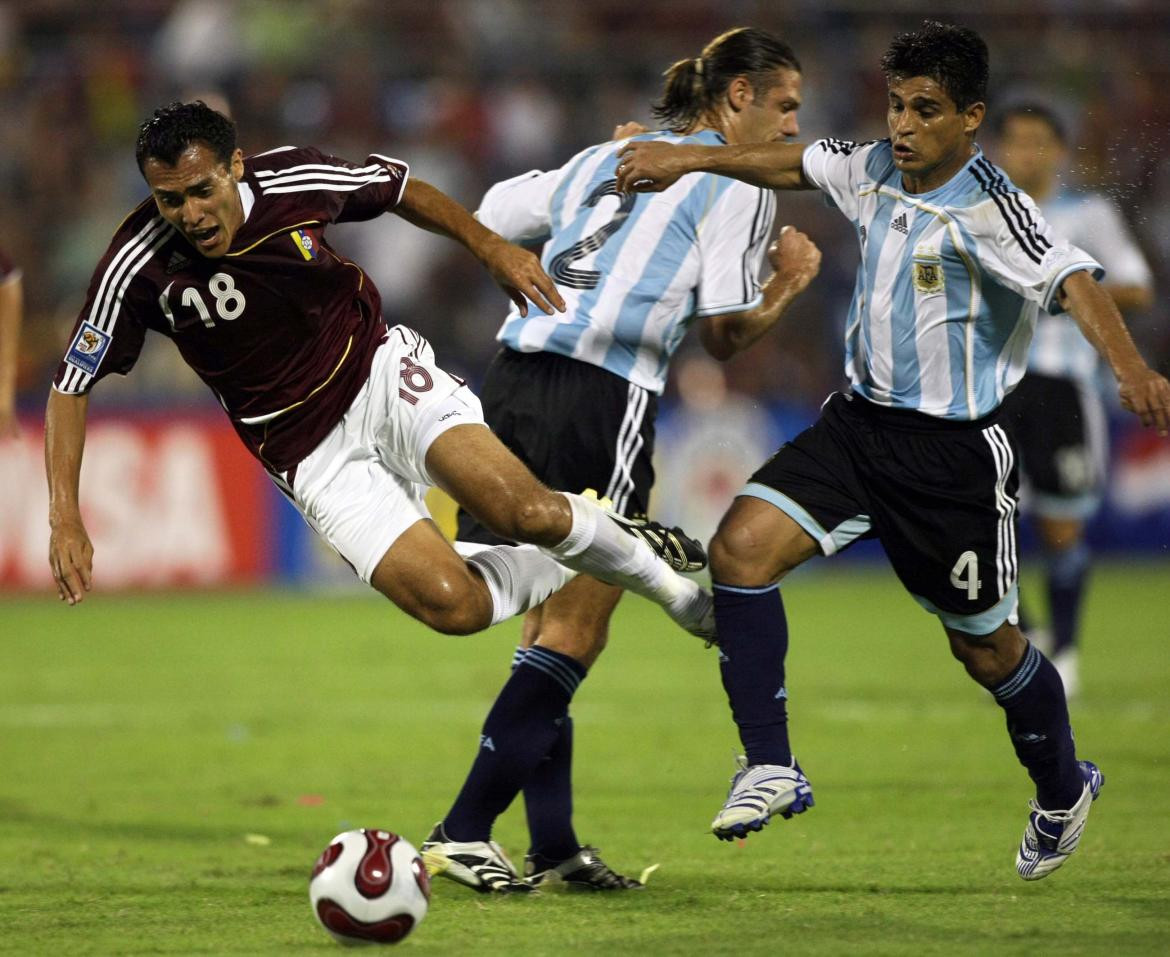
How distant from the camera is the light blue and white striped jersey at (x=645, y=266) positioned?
534 centimetres

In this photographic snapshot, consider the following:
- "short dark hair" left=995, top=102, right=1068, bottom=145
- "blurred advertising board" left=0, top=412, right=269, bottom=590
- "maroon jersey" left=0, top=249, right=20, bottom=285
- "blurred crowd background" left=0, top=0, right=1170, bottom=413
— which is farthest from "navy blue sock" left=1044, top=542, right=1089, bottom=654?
"blurred advertising board" left=0, top=412, right=269, bottom=590

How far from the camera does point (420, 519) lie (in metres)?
5.10

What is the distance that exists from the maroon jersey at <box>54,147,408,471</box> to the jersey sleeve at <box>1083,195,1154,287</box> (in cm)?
405

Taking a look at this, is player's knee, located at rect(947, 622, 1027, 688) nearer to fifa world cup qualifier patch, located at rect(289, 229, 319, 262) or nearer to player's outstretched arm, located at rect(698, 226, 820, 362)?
player's outstretched arm, located at rect(698, 226, 820, 362)

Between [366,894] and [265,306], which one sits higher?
[265,306]

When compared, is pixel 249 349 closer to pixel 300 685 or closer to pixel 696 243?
pixel 696 243

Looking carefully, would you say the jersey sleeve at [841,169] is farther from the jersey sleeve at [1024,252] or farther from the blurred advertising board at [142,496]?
the blurred advertising board at [142,496]

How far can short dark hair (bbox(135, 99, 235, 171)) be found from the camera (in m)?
4.75

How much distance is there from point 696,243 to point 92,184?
442 inches

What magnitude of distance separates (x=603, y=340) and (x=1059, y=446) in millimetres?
4174

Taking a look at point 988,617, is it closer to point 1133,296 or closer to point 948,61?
point 948,61

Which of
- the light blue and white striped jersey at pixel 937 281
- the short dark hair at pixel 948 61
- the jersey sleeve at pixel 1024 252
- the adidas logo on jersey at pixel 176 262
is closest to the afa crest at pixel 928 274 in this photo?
the light blue and white striped jersey at pixel 937 281

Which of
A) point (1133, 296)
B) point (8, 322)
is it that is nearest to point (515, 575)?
point (8, 322)

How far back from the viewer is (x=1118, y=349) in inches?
173
